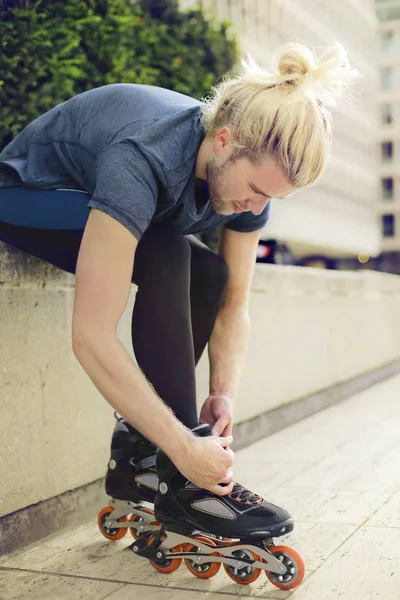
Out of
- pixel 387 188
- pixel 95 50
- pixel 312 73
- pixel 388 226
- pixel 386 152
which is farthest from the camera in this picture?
pixel 386 152

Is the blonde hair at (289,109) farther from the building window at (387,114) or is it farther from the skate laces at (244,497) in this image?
the building window at (387,114)

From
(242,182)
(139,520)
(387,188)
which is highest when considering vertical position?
(242,182)

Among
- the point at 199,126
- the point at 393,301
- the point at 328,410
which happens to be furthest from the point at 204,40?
the point at 199,126

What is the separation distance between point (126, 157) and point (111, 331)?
0.41 meters

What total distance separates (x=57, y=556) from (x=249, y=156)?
49.1 inches

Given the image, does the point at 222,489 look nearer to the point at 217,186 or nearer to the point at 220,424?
the point at 220,424

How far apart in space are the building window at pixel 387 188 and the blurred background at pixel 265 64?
3.2 inches

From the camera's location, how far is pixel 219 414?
7.68ft

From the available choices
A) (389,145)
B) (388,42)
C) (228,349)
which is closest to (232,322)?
(228,349)

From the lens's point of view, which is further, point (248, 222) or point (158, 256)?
point (248, 222)

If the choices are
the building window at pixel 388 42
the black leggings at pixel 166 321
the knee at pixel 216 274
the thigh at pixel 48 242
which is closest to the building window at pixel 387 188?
the building window at pixel 388 42

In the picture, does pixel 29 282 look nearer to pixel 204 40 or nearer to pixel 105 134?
pixel 105 134

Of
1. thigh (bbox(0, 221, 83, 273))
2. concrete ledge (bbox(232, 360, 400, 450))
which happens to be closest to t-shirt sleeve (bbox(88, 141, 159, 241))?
thigh (bbox(0, 221, 83, 273))

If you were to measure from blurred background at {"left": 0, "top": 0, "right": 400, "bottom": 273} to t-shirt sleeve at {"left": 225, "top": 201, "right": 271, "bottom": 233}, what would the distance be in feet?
1.26
